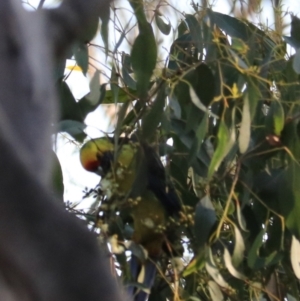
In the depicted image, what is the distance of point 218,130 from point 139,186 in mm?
172

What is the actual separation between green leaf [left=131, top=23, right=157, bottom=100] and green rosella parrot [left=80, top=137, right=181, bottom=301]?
9cm

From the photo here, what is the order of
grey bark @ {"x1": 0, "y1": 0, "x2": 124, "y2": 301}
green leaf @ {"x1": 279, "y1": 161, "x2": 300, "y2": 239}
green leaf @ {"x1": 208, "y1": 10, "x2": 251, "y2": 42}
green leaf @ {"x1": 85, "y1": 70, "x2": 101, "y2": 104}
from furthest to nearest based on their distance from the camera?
green leaf @ {"x1": 208, "y1": 10, "x2": 251, "y2": 42} → green leaf @ {"x1": 279, "y1": 161, "x2": 300, "y2": 239} → green leaf @ {"x1": 85, "y1": 70, "x2": 101, "y2": 104} → grey bark @ {"x1": 0, "y1": 0, "x2": 124, "y2": 301}

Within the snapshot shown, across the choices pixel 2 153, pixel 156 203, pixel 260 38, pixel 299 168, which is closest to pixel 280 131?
pixel 299 168

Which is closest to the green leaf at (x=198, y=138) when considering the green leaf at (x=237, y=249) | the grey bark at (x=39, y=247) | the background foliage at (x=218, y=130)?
the background foliage at (x=218, y=130)

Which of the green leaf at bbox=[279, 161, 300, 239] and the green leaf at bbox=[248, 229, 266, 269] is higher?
the green leaf at bbox=[279, 161, 300, 239]

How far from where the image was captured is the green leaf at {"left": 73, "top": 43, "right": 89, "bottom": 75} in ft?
3.15

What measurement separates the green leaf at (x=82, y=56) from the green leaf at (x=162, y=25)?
133 mm

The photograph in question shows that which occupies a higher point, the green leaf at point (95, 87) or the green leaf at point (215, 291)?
the green leaf at point (95, 87)

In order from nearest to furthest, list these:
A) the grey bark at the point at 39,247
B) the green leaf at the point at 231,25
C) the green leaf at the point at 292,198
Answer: the grey bark at the point at 39,247
the green leaf at the point at 292,198
the green leaf at the point at 231,25

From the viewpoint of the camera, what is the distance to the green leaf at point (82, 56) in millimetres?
959

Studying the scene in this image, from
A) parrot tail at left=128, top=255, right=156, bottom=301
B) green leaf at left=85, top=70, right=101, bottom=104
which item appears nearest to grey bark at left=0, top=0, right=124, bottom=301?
green leaf at left=85, top=70, right=101, bottom=104

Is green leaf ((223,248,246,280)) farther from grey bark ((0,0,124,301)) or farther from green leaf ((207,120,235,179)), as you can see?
grey bark ((0,0,124,301))

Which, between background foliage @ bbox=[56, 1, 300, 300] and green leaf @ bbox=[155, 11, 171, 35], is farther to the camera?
green leaf @ bbox=[155, 11, 171, 35]

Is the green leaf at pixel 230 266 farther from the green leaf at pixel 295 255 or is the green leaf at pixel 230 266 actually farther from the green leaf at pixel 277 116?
the green leaf at pixel 277 116
